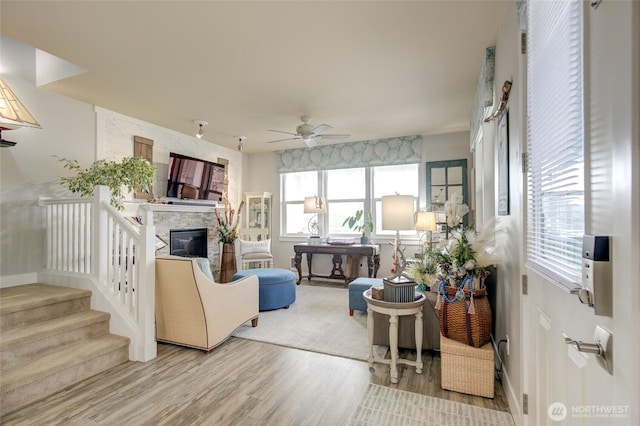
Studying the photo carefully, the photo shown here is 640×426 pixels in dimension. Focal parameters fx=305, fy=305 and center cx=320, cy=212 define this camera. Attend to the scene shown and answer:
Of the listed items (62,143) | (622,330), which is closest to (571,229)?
(622,330)

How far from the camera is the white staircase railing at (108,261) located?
2.59m

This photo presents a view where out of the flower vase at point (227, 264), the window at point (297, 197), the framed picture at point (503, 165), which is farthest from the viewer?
the window at point (297, 197)

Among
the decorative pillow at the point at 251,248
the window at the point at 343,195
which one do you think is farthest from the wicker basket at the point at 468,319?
the decorative pillow at the point at 251,248

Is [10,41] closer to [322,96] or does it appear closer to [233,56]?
[233,56]

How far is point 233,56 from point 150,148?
2613mm

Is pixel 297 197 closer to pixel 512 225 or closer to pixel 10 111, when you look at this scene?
pixel 10 111

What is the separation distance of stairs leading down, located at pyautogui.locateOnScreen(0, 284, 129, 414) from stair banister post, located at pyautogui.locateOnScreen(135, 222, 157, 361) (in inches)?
7.1

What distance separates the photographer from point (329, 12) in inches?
83.1

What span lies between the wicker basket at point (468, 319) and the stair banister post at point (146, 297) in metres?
2.37

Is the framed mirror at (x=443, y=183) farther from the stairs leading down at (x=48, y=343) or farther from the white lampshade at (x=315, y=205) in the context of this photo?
the stairs leading down at (x=48, y=343)

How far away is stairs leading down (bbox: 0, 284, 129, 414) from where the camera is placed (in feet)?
6.60

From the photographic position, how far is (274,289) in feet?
12.5

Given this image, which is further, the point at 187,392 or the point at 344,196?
the point at 344,196

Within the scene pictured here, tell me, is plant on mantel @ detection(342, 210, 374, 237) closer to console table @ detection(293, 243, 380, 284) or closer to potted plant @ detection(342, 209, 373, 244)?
potted plant @ detection(342, 209, 373, 244)
